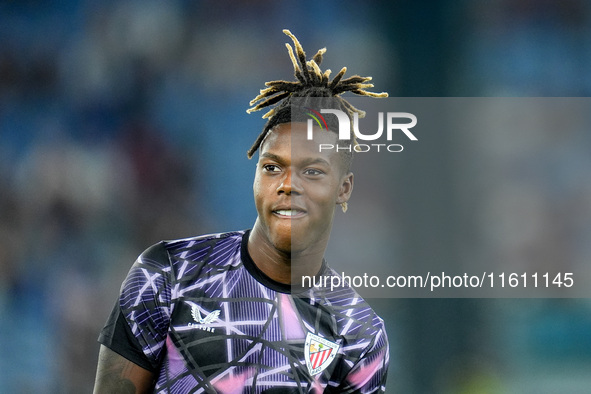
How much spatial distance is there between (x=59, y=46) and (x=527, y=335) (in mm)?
3760

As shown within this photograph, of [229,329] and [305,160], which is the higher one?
[305,160]

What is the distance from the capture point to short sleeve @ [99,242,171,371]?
2977 millimetres

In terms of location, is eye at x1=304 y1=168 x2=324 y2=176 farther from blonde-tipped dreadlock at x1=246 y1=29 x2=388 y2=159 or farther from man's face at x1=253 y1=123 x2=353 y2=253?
blonde-tipped dreadlock at x1=246 y1=29 x2=388 y2=159

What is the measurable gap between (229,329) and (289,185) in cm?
61

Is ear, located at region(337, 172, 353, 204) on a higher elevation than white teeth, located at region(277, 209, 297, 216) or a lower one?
higher

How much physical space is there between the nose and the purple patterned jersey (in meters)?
0.32

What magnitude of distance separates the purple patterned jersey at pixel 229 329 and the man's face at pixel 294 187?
0.69ft

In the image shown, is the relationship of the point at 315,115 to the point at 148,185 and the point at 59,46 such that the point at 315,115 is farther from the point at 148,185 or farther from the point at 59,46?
the point at 59,46

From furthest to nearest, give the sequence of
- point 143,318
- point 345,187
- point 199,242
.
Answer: point 345,187 < point 199,242 < point 143,318

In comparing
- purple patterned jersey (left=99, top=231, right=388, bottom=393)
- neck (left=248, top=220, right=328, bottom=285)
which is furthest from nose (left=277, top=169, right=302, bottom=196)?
purple patterned jersey (left=99, top=231, right=388, bottom=393)

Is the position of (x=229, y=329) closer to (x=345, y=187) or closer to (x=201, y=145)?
(x=345, y=187)

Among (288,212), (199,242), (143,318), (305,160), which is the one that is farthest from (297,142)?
(143,318)

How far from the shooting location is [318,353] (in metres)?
3.12

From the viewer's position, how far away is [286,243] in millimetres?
3070
